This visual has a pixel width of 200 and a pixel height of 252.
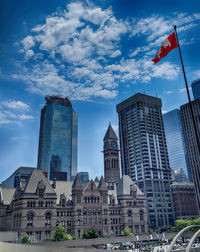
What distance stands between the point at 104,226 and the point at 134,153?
95930 millimetres

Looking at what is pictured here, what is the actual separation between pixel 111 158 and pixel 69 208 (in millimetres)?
65897

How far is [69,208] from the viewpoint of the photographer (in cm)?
9938

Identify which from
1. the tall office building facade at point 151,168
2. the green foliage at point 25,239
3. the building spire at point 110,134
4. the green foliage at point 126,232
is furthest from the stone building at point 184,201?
the green foliage at point 25,239

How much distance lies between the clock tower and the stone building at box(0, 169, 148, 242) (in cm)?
3340

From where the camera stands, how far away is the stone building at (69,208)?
293ft

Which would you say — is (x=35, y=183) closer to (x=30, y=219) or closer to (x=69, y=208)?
(x=30, y=219)

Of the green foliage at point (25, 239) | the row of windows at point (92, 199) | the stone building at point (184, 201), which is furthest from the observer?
the stone building at point (184, 201)

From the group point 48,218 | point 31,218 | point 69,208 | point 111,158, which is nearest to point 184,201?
point 111,158

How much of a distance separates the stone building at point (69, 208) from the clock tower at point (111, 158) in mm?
33397

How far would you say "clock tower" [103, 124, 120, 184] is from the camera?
156 metres

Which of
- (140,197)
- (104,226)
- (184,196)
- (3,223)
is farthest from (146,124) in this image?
(3,223)

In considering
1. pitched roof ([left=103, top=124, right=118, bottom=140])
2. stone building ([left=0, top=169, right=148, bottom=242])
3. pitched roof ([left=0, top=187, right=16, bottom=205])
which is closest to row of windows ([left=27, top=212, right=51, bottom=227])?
stone building ([left=0, top=169, right=148, bottom=242])

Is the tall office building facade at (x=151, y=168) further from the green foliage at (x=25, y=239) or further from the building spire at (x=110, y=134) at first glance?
the green foliage at (x=25, y=239)

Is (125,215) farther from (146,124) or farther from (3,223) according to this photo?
(146,124)
